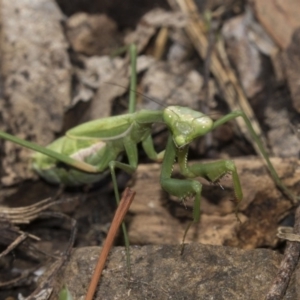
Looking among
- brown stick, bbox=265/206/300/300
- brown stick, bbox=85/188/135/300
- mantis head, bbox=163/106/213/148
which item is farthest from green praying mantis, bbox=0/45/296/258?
brown stick, bbox=265/206/300/300

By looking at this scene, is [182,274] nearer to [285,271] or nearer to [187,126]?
[285,271]

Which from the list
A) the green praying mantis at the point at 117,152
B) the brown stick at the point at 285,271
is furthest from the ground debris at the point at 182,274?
the green praying mantis at the point at 117,152

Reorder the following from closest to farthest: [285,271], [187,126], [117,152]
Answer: [285,271] → [187,126] → [117,152]

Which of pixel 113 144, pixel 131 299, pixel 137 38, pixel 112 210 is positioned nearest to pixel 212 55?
pixel 137 38

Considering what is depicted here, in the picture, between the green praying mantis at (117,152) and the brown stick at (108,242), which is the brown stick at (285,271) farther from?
the brown stick at (108,242)

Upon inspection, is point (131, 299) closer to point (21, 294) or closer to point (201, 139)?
point (21, 294)

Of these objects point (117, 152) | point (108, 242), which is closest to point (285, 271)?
point (108, 242)
